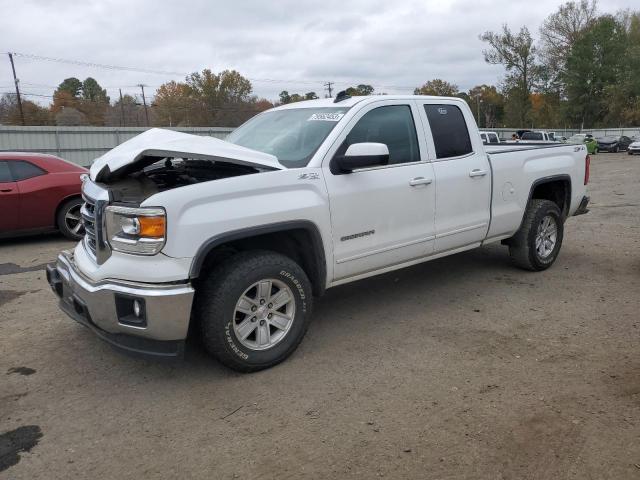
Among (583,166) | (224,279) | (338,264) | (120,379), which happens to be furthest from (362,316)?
(583,166)

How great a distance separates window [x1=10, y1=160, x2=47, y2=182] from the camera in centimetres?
835

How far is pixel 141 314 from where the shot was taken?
340 cm

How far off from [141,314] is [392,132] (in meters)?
2.60

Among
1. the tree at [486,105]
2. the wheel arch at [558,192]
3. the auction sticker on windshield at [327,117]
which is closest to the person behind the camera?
the auction sticker on windshield at [327,117]

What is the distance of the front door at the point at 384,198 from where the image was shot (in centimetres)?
423

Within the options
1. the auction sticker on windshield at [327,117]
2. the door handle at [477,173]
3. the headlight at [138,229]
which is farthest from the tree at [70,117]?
the headlight at [138,229]

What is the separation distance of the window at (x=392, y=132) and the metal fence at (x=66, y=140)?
15067 mm

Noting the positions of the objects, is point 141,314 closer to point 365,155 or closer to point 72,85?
point 365,155

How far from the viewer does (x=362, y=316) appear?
5016mm

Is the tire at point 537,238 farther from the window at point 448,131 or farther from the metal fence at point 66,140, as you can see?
the metal fence at point 66,140

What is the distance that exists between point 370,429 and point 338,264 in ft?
4.69

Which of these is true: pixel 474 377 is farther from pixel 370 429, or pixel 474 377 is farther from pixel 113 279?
pixel 113 279

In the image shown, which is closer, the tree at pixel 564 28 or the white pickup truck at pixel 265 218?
the white pickup truck at pixel 265 218

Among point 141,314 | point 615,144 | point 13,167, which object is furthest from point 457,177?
point 615,144
